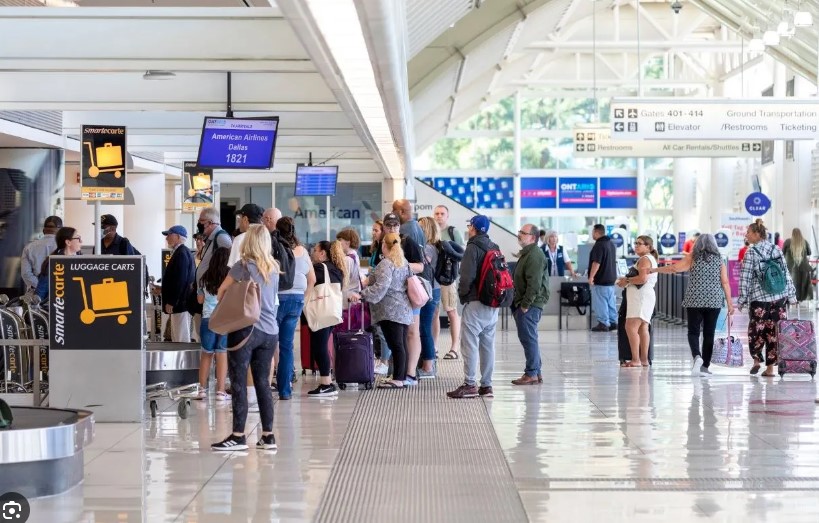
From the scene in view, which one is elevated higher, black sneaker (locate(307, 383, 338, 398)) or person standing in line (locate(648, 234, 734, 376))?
person standing in line (locate(648, 234, 734, 376))

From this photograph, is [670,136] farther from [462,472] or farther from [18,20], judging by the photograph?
[462,472]

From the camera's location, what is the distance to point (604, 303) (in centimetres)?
2042

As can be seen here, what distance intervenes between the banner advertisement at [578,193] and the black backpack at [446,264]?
114 ft

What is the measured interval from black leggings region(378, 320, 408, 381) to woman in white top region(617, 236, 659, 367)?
2.90 meters

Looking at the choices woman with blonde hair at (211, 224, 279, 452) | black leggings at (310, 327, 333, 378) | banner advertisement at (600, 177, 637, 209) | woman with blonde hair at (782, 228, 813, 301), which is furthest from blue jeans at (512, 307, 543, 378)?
banner advertisement at (600, 177, 637, 209)

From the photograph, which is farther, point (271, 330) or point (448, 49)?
point (448, 49)

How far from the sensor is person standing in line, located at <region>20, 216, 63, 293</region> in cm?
1371

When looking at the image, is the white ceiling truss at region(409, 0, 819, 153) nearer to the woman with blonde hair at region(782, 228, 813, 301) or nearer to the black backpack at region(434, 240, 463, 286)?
the woman with blonde hair at region(782, 228, 813, 301)

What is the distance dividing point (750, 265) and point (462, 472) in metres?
6.16

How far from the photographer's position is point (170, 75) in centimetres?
1490

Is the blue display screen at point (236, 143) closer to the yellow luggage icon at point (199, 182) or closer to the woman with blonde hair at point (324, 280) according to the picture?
the woman with blonde hair at point (324, 280)

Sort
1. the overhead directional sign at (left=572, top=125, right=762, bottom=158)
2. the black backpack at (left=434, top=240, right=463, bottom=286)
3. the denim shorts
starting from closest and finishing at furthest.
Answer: the denim shorts < the black backpack at (left=434, top=240, right=463, bottom=286) < the overhead directional sign at (left=572, top=125, right=762, bottom=158)

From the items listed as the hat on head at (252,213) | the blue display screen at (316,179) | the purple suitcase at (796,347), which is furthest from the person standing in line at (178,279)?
the blue display screen at (316,179)

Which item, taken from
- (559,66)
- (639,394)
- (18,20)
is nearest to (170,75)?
(18,20)
